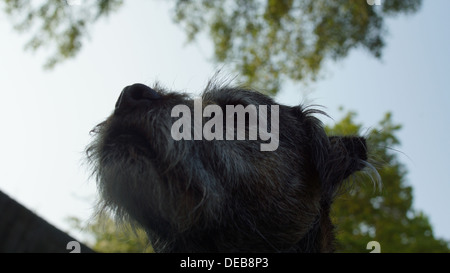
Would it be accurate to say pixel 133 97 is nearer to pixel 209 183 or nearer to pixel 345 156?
pixel 209 183

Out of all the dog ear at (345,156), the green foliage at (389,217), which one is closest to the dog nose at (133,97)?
the dog ear at (345,156)

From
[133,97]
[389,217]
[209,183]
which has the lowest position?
[209,183]

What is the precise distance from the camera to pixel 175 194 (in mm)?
3400

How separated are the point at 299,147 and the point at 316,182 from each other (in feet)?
1.34

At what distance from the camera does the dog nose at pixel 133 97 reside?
139 inches

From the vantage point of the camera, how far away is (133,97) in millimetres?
3568

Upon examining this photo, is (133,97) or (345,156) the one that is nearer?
(133,97)

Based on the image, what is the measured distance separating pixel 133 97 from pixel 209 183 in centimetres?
91

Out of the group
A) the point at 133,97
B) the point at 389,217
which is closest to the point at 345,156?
the point at 133,97

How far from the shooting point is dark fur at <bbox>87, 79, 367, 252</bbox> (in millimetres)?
3400

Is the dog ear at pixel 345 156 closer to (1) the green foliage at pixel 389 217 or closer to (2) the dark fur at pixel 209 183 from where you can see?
(2) the dark fur at pixel 209 183
